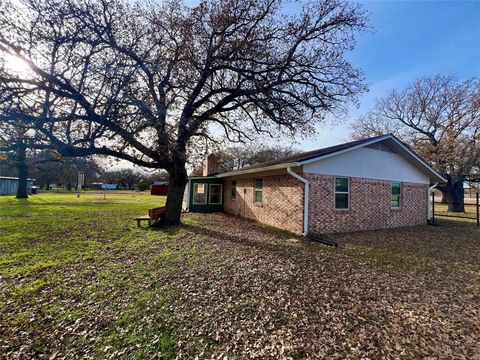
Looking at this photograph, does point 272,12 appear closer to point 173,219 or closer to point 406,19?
point 406,19

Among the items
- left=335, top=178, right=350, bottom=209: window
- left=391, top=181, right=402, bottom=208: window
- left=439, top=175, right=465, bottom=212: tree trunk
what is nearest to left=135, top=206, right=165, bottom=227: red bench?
left=335, top=178, right=350, bottom=209: window

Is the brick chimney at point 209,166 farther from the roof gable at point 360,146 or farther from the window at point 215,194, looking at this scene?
the roof gable at point 360,146

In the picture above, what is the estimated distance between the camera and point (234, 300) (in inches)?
154

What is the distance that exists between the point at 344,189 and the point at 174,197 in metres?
7.69

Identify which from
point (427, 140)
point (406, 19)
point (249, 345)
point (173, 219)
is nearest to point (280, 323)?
point (249, 345)

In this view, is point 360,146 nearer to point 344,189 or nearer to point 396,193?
point 344,189

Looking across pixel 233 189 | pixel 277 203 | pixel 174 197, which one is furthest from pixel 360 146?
pixel 174 197

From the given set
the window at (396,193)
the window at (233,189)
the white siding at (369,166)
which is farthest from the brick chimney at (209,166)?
the window at (396,193)

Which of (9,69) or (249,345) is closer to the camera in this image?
(249,345)

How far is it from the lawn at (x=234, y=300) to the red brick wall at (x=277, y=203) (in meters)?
2.24

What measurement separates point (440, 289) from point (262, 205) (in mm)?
8001

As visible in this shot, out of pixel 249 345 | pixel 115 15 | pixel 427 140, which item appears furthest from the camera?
pixel 427 140

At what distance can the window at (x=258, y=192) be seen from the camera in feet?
40.1

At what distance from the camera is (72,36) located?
7352mm
